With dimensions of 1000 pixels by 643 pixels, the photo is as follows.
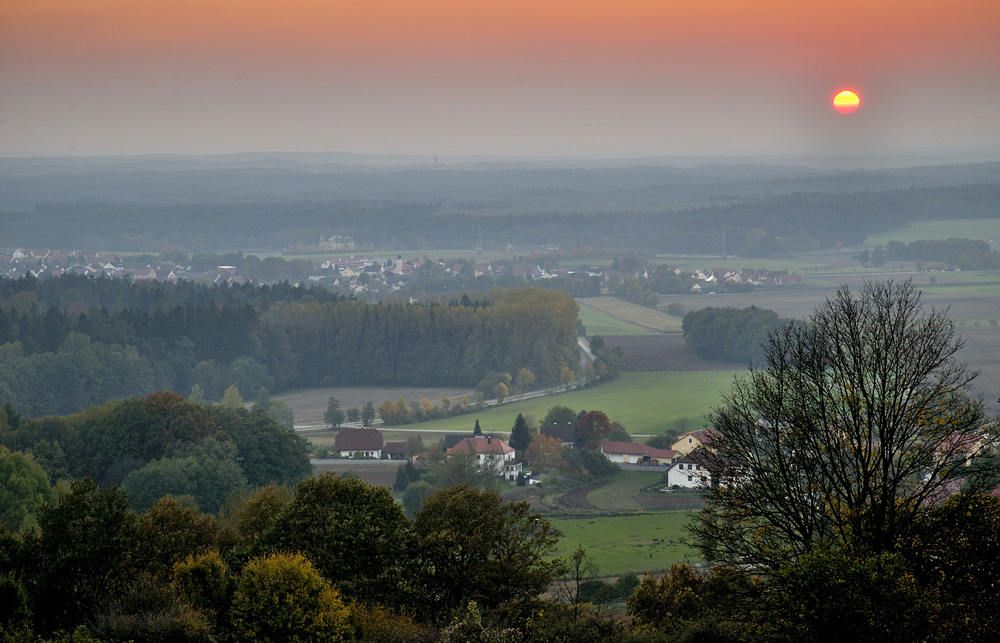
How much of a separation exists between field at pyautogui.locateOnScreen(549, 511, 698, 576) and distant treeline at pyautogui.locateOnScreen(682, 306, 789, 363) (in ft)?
132

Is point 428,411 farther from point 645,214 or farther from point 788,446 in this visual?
point 645,214

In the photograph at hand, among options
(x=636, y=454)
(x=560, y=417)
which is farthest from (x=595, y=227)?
(x=636, y=454)

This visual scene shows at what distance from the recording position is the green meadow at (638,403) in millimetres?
56438

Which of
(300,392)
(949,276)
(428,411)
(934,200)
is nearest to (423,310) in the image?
(300,392)

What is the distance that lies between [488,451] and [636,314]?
52.9 metres

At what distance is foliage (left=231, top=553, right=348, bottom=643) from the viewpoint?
12.3 meters

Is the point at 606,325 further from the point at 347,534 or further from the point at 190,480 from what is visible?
the point at 347,534

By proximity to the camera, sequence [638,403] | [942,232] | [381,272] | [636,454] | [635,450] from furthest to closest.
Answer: [942,232], [381,272], [638,403], [635,450], [636,454]

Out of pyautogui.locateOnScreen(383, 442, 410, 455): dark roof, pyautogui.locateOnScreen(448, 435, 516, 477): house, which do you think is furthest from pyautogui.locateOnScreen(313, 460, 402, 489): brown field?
pyautogui.locateOnScreen(448, 435, 516, 477): house

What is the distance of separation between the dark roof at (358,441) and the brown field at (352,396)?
1123cm

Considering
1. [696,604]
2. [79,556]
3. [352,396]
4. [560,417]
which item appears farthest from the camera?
[352,396]

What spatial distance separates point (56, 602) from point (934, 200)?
562 feet

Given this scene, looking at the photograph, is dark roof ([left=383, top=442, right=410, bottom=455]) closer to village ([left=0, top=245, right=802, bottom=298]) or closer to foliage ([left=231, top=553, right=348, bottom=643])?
foliage ([left=231, top=553, right=348, bottom=643])

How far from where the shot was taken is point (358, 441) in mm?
52156
